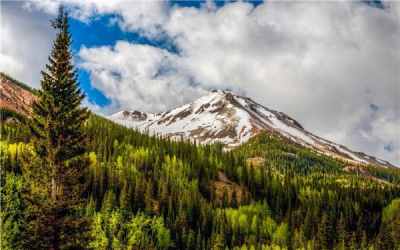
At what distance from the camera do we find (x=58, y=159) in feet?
136

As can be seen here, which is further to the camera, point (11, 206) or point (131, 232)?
point (131, 232)

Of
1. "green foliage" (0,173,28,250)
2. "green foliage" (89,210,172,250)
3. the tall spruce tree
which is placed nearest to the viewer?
the tall spruce tree

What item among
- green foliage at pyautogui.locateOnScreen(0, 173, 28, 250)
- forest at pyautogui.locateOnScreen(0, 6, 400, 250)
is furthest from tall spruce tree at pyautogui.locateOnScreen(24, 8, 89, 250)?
green foliage at pyautogui.locateOnScreen(0, 173, 28, 250)

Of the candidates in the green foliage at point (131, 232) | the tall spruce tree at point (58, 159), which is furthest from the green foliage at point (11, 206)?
the tall spruce tree at point (58, 159)

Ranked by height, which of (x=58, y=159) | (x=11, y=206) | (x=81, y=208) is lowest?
(x=11, y=206)

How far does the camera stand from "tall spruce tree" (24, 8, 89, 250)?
38469 millimetres

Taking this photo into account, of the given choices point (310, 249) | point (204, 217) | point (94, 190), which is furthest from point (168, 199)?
point (310, 249)

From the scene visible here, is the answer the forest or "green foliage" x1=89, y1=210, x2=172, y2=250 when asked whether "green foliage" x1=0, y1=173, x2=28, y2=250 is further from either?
"green foliage" x1=89, y1=210, x2=172, y2=250

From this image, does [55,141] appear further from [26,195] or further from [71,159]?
[26,195]

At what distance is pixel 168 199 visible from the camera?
638 feet

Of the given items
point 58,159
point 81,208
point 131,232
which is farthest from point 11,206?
point 58,159

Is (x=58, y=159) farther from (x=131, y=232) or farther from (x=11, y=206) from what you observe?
(x=131, y=232)

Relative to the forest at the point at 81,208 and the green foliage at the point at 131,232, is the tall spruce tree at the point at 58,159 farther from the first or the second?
the green foliage at the point at 131,232

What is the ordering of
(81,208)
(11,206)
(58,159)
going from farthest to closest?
(11,206)
(81,208)
(58,159)
